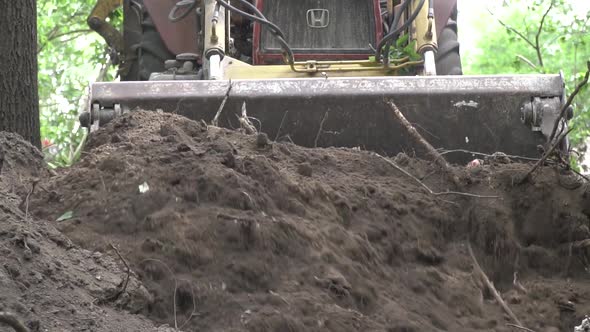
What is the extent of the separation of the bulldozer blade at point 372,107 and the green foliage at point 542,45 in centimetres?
232

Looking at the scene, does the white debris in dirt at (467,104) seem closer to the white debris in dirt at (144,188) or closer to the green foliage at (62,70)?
the white debris in dirt at (144,188)

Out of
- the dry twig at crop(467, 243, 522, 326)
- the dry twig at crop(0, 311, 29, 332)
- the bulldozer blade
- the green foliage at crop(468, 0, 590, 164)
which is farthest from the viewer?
the green foliage at crop(468, 0, 590, 164)

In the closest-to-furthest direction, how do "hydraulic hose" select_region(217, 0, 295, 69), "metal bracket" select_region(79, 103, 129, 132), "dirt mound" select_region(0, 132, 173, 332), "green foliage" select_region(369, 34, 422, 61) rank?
"dirt mound" select_region(0, 132, 173, 332) → "metal bracket" select_region(79, 103, 129, 132) → "hydraulic hose" select_region(217, 0, 295, 69) → "green foliage" select_region(369, 34, 422, 61)

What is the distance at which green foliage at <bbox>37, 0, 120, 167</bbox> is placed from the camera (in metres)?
10.8

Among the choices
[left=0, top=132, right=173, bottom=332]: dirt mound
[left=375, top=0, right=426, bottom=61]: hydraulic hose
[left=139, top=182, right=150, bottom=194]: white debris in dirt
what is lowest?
[left=0, top=132, right=173, bottom=332]: dirt mound

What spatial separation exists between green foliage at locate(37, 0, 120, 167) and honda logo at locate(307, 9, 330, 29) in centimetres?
384

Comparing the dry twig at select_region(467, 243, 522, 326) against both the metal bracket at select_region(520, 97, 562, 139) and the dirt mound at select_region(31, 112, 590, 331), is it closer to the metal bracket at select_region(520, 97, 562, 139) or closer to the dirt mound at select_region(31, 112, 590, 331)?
the dirt mound at select_region(31, 112, 590, 331)

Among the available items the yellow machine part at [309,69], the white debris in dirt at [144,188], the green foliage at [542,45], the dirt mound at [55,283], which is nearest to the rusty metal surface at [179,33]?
the yellow machine part at [309,69]

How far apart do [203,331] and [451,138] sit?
283cm

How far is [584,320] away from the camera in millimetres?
3604

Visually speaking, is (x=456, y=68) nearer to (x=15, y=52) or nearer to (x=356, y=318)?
(x=15, y=52)

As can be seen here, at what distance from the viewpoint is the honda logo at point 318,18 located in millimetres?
6734

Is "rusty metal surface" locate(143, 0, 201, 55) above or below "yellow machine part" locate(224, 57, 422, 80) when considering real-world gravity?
above

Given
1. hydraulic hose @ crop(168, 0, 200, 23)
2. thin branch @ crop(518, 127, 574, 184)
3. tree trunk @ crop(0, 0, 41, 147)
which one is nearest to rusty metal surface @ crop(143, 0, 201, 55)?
hydraulic hose @ crop(168, 0, 200, 23)
